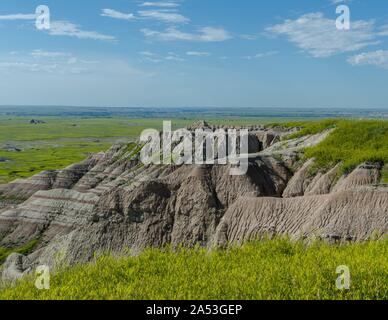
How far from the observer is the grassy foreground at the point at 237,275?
15.4 m

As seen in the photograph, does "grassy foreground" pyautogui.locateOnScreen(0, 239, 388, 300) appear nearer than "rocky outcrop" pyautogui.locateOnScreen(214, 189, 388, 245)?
Yes

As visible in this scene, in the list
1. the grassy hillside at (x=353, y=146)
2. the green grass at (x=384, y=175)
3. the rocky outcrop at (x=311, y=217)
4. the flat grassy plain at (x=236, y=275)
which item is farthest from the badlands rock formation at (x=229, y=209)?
the flat grassy plain at (x=236, y=275)

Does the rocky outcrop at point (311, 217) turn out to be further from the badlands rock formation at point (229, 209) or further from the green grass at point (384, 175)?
the green grass at point (384, 175)

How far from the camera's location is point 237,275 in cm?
1733

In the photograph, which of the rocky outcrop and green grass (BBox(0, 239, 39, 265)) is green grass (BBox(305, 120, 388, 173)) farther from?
green grass (BBox(0, 239, 39, 265))

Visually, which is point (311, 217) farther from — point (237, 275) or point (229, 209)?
point (237, 275)

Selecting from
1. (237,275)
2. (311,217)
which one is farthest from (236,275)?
(311,217)

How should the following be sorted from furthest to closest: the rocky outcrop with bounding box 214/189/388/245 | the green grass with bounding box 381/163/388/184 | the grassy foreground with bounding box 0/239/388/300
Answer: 1. the green grass with bounding box 381/163/388/184
2. the rocky outcrop with bounding box 214/189/388/245
3. the grassy foreground with bounding box 0/239/388/300

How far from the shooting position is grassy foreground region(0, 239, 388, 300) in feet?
50.6

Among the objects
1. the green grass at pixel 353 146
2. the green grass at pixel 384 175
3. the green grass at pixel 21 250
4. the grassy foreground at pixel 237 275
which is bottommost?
the green grass at pixel 21 250

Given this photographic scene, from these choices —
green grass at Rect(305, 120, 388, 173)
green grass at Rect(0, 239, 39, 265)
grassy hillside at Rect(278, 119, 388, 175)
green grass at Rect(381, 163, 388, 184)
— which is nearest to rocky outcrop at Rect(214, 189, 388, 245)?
green grass at Rect(381, 163, 388, 184)
